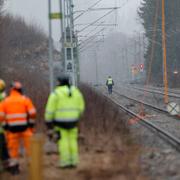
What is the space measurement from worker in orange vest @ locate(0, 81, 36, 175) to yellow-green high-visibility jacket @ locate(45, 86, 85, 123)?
37 cm

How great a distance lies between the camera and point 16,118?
36.9ft

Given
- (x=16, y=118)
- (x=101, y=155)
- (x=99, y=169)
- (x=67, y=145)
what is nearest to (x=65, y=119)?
(x=67, y=145)

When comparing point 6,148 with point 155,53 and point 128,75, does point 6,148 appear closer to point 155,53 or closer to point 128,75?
point 155,53

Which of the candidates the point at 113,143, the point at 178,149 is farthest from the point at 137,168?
the point at 178,149

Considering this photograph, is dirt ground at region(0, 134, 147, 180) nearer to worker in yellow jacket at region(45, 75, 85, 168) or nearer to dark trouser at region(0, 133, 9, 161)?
worker in yellow jacket at region(45, 75, 85, 168)

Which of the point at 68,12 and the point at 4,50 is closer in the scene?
the point at 68,12

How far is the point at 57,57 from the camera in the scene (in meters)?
62.2

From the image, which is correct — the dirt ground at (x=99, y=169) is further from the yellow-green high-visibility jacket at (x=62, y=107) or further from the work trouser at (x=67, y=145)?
the yellow-green high-visibility jacket at (x=62, y=107)

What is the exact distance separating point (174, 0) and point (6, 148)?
7003 centimetres

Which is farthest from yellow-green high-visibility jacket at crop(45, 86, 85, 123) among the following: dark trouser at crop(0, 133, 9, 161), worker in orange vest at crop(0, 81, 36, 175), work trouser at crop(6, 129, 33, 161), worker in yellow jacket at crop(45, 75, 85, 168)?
dark trouser at crop(0, 133, 9, 161)

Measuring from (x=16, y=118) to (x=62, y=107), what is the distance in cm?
91

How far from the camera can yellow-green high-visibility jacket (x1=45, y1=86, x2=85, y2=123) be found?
451 inches

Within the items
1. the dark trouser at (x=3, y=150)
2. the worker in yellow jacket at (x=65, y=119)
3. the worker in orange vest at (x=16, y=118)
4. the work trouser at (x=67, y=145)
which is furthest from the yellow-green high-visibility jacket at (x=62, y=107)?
the dark trouser at (x=3, y=150)

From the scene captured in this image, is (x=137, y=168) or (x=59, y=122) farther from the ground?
(x=59, y=122)
